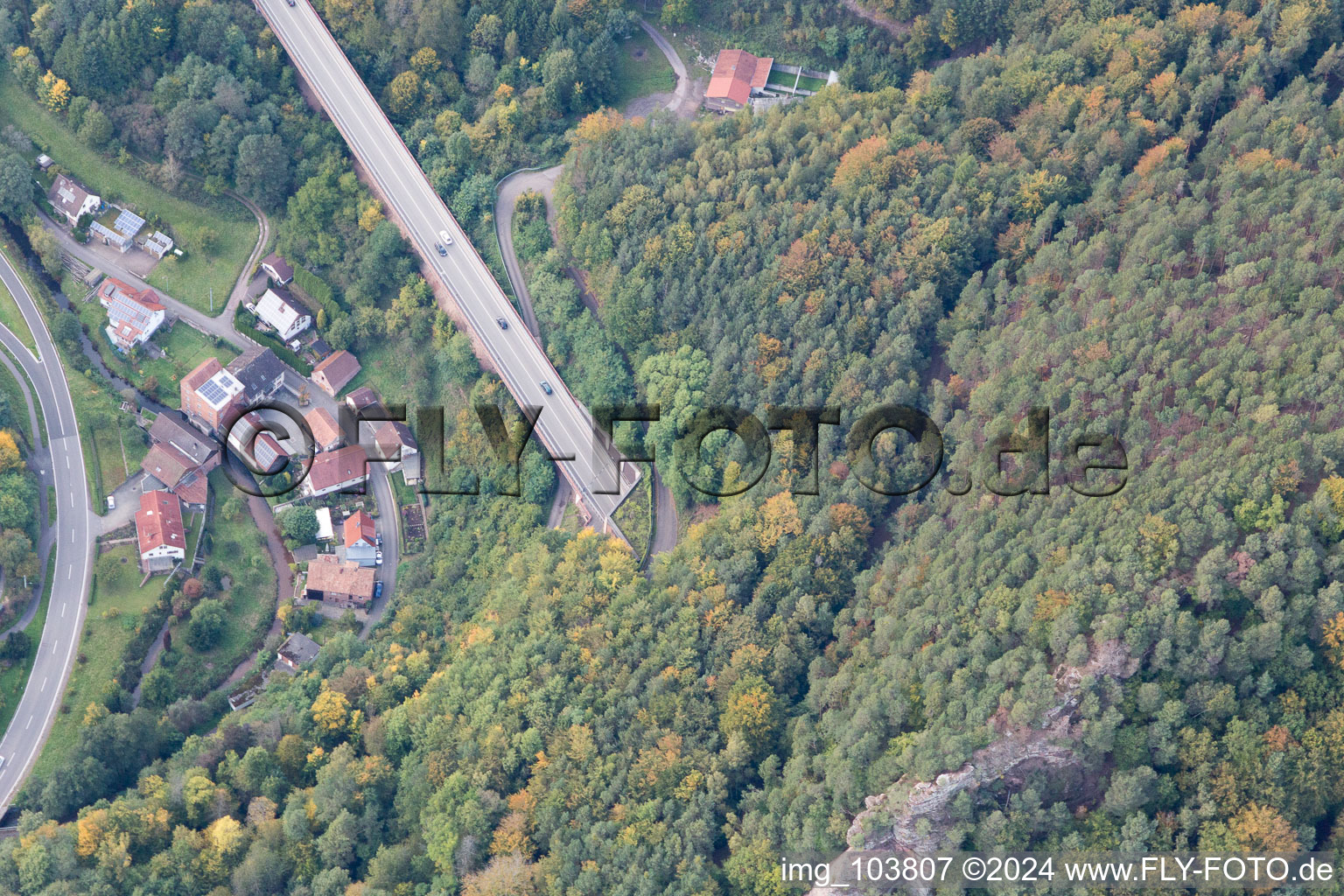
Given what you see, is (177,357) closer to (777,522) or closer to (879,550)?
(777,522)

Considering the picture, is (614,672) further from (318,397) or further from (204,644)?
(318,397)

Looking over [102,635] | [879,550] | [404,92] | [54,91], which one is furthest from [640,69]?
[102,635]

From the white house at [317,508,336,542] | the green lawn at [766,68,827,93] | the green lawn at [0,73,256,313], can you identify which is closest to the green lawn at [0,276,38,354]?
the green lawn at [0,73,256,313]

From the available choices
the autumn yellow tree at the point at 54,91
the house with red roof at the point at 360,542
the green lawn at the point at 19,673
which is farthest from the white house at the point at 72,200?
the house with red roof at the point at 360,542

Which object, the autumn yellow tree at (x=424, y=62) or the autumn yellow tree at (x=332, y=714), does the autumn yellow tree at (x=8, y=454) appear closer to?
the autumn yellow tree at (x=332, y=714)

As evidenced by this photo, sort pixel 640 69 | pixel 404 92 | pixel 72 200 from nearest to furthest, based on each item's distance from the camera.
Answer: pixel 72 200
pixel 404 92
pixel 640 69

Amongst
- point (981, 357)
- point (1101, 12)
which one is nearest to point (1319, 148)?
point (1101, 12)

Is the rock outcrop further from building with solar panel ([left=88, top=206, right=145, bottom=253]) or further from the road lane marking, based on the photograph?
building with solar panel ([left=88, top=206, right=145, bottom=253])
